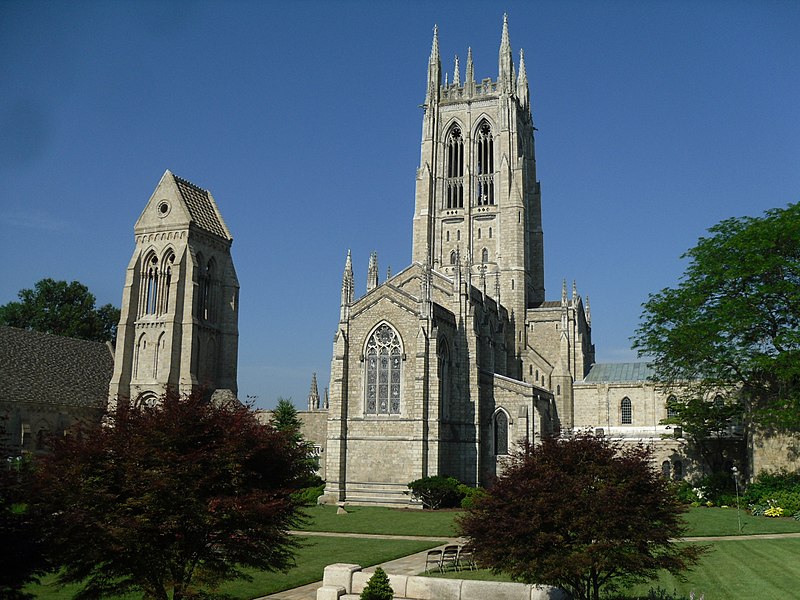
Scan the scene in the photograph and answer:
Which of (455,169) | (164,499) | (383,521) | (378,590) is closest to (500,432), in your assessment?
(383,521)

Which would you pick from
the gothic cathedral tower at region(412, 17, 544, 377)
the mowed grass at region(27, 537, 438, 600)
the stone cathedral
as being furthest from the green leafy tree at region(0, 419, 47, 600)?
the gothic cathedral tower at region(412, 17, 544, 377)

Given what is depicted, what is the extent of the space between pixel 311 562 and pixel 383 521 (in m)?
11.9

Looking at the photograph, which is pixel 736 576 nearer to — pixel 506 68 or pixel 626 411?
pixel 626 411

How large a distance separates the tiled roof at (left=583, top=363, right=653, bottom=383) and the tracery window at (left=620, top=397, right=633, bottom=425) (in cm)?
325

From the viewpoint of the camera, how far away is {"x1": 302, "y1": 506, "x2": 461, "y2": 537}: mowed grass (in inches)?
1172

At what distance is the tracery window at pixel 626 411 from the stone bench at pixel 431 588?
139 ft

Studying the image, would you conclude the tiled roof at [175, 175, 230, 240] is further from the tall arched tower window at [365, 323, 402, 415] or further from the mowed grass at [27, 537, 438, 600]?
the mowed grass at [27, 537, 438, 600]

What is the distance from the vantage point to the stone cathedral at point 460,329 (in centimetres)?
4144

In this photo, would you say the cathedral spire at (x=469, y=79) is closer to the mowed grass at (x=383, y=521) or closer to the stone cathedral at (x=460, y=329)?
the stone cathedral at (x=460, y=329)

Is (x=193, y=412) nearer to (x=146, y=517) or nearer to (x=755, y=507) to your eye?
(x=146, y=517)

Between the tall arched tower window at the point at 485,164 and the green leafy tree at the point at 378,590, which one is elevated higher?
the tall arched tower window at the point at 485,164

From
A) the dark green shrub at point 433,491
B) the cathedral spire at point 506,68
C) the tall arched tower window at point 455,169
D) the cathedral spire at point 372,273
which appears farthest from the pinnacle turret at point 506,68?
the dark green shrub at point 433,491

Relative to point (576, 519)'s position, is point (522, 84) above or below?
above

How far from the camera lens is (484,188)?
65.4 metres
